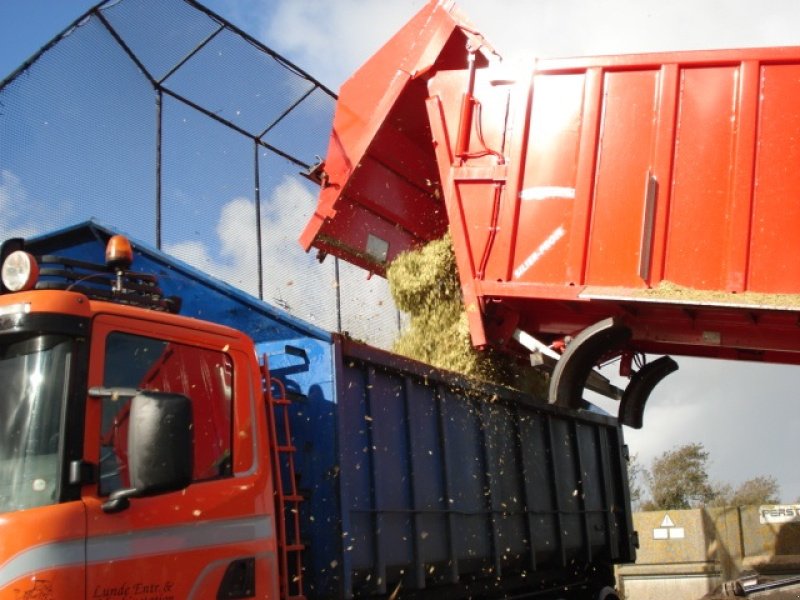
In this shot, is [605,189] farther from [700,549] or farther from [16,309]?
[700,549]

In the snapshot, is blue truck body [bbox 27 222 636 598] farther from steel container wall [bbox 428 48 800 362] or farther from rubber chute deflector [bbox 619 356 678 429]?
steel container wall [bbox 428 48 800 362]

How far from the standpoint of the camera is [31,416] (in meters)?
3.26

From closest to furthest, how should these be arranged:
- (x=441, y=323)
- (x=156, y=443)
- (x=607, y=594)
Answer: (x=156, y=443), (x=441, y=323), (x=607, y=594)

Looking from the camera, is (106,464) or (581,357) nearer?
(106,464)

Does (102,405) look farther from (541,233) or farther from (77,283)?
(541,233)

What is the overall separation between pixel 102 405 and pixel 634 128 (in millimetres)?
4282

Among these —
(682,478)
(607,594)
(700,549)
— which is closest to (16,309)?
(607,594)

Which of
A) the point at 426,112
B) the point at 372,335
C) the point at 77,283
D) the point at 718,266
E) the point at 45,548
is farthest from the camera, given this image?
the point at 372,335

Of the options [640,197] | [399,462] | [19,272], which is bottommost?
[399,462]

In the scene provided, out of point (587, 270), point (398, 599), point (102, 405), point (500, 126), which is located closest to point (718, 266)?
point (587, 270)

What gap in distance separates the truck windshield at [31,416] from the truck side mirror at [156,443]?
0.23 meters

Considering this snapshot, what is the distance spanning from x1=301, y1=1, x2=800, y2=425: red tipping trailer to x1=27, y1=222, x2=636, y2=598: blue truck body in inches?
32.2

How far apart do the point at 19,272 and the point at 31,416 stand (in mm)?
647

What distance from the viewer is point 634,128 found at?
21.4ft
